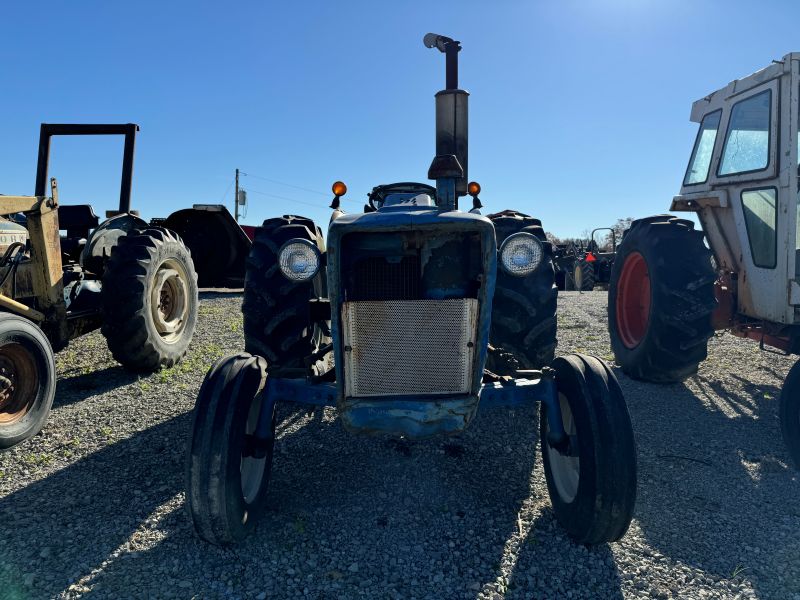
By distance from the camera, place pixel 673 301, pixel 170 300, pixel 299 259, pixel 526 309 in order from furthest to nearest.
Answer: pixel 170 300 < pixel 673 301 < pixel 526 309 < pixel 299 259

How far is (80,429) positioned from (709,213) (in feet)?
17.8

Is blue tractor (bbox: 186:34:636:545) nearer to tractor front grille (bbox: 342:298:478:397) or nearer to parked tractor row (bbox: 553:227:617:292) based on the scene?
tractor front grille (bbox: 342:298:478:397)

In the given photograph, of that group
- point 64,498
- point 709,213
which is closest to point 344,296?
point 64,498

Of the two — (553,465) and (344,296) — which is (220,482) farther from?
(553,465)

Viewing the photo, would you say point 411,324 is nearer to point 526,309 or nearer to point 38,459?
point 526,309

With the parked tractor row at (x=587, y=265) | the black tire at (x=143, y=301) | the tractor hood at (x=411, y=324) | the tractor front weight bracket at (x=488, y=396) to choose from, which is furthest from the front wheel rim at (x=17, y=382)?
the parked tractor row at (x=587, y=265)

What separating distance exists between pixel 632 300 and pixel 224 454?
445 centimetres

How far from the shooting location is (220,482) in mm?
2279

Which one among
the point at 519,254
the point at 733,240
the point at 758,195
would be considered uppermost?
the point at 758,195

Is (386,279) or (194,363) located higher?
(386,279)

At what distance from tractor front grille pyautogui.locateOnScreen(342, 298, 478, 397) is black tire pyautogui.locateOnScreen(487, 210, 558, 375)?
1064 mm

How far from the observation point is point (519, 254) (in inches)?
106

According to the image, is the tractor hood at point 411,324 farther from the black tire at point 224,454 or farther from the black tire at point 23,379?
the black tire at point 23,379

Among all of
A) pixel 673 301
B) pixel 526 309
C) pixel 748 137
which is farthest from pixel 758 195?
pixel 526 309
